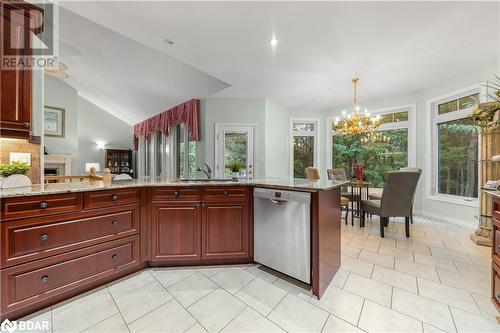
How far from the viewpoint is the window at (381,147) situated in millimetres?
4773

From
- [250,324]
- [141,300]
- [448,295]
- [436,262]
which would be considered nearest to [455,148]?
[436,262]

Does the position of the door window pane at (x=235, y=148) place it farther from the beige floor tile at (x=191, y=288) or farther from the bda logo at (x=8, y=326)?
the bda logo at (x=8, y=326)

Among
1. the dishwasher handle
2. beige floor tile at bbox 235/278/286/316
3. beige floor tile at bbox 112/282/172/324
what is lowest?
beige floor tile at bbox 235/278/286/316

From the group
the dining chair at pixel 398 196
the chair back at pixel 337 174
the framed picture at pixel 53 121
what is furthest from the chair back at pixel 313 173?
the framed picture at pixel 53 121

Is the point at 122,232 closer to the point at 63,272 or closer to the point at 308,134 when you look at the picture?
the point at 63,272

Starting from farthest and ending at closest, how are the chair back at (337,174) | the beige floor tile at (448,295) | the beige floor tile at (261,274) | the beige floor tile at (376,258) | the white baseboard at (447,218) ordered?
the chair back at (337,174) < the white baseboard at (447,218) < the beige floor tile at (376,258) < the beige floor tile at (261,274) < the beige floor tile at (448,295)

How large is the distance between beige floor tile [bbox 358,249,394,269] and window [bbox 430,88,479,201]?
8.90ft

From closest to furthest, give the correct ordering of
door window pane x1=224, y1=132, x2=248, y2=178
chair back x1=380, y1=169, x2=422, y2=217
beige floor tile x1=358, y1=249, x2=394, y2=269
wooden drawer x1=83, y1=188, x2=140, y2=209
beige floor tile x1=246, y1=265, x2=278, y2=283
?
wooden drawer x1=83, y1=188, x2=140, y2=209 < beige floor tile x1=246, y1=265, x2=278, y2=283 < beige floor tile x1=358, y1=249, x2=394, y2=269 < chair back x1=380, y1=169, x2=422, y2=217 < door window pane x1=224, y1=132, x2=248, y2=178

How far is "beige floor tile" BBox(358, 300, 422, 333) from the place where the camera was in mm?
1377

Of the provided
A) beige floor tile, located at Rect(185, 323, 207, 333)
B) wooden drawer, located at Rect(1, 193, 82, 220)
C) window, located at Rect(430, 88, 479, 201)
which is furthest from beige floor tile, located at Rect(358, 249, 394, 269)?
wooden drawer, located at Rect(1, 193, 82, 220)

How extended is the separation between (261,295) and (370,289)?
0.95 meters

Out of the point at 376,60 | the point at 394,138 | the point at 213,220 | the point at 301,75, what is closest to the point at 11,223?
the point at 213,220

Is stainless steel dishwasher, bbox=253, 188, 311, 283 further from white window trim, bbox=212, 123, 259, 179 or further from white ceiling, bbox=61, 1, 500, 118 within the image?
white window trim, bbox=212, 123, 259, 179

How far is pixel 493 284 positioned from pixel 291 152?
14.8 ft
